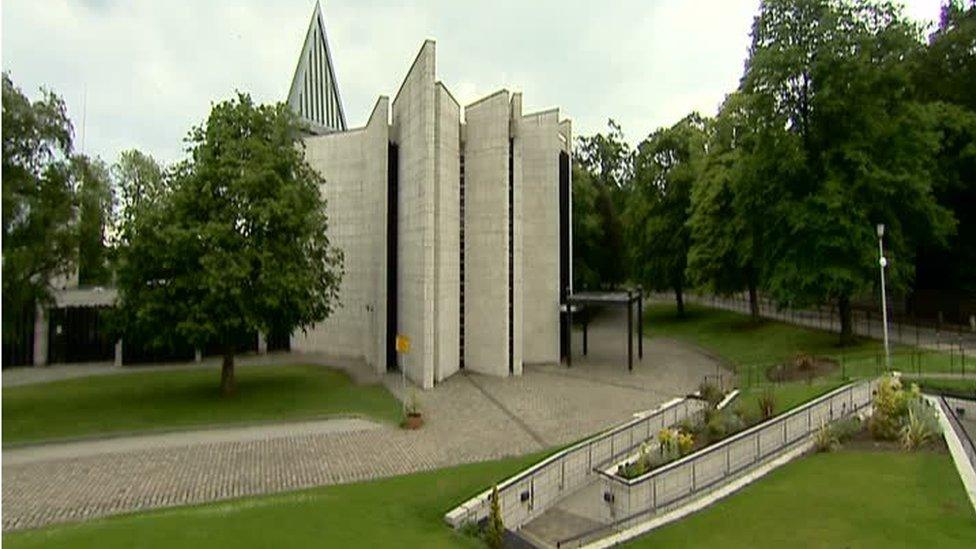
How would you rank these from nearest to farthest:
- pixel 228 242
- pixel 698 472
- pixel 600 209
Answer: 1. pixel 698 472
2. pixel 228 242
3. pixel 600 209

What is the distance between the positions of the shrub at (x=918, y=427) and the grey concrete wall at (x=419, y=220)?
15230mm

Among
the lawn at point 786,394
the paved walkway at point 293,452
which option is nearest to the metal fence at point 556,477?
the lawn at point 786,394

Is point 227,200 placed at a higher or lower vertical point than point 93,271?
higher

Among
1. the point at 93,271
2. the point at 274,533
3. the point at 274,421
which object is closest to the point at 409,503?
the point at 274,533

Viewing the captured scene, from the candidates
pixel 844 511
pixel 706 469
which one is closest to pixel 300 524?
pixel 706 469

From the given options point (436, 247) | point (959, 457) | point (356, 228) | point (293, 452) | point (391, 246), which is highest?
point (356, 228)

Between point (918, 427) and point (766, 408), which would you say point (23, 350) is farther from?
point (918, 427)

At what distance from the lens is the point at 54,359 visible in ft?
96.3

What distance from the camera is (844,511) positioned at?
9.62 m

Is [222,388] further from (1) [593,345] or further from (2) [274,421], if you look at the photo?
(1) [593,345]

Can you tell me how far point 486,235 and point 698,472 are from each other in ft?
56.3

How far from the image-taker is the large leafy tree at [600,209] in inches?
1776

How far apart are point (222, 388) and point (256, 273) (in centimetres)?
462

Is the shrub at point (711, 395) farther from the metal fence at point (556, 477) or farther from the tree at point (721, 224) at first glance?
the tree at point (721, 224)
